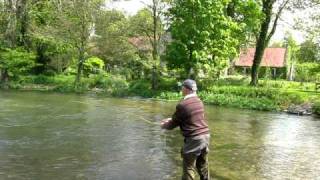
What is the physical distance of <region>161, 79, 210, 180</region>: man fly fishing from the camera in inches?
373

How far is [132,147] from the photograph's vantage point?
1617 cm

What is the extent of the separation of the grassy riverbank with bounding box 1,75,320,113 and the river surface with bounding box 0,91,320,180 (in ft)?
24.4

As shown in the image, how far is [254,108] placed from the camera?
34531 mm

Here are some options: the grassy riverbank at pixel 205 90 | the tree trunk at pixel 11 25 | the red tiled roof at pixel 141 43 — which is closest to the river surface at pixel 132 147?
the grassy riverbank at pixel 205 90

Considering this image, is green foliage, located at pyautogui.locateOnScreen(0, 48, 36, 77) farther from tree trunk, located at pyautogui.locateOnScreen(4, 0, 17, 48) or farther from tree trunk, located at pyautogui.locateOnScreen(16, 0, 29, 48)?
tree trunk, located at pyautogui.locateOnScreen(16, 0, 29, 48)

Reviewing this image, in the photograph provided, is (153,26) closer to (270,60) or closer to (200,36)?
(200,36)

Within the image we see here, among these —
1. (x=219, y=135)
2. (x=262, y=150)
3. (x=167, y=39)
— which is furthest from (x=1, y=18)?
(x=262, y=150)

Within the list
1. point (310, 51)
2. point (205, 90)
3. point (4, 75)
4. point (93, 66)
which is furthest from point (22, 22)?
point (310, 51)

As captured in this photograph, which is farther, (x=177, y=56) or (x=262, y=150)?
(x=177, y=56)

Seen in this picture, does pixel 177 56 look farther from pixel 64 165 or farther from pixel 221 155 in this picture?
pixel 64 165

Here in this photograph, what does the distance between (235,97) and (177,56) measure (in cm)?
687

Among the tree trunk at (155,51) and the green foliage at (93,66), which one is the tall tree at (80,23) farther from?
the green foliage at (93,66)

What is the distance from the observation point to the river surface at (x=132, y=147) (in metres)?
12.7

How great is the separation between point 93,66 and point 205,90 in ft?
75.9
